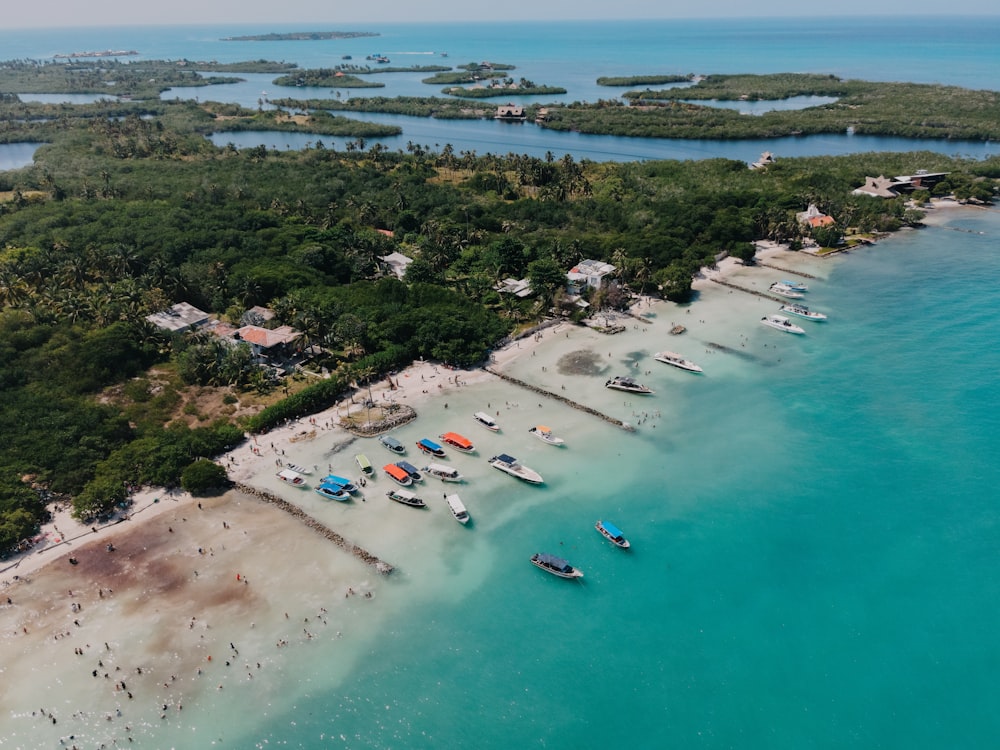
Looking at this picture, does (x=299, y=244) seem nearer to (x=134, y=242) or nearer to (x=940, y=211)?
(x=134, y=242)

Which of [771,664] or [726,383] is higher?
[726,383]

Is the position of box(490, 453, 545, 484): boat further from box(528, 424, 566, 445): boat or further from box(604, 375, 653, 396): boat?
box(604, 375, 653, 396): boat

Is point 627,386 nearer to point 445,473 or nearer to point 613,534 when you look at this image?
point 613,534

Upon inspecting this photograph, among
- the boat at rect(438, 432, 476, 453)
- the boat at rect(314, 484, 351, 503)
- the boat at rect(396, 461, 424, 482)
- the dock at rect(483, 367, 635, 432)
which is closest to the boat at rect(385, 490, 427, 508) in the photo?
the boat at rect(396, 461, 424, 482)

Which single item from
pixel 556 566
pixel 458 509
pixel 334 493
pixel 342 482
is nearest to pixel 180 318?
pixel 342 482

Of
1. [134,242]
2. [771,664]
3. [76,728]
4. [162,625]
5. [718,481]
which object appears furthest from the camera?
[134,242]

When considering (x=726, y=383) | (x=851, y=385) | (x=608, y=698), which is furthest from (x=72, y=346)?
(x=851, y=385)

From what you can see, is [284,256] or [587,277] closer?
[587,277]
